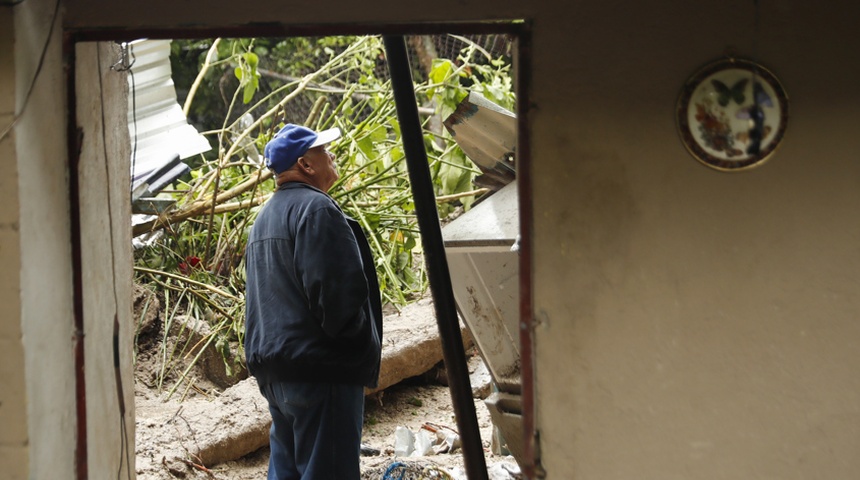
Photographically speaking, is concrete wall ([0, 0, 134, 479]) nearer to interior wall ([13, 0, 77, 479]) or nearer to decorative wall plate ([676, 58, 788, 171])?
interior wall ([13, 0, 77, 479])

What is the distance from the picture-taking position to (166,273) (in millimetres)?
5312

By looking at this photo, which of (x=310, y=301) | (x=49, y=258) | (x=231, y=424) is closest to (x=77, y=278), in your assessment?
(x=49, y=258)

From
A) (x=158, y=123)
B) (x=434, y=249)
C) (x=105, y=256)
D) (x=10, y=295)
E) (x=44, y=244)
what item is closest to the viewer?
(x=10, y=295)

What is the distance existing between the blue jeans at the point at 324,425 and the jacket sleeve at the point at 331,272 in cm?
26

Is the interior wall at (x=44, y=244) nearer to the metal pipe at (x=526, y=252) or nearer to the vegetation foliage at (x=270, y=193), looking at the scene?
the metal pipe at (x=526, y=252)

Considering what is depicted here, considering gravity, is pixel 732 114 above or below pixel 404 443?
above

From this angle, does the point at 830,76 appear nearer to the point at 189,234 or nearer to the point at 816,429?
the point at 816,429

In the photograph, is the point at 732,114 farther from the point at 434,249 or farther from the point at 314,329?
the point at 314,329

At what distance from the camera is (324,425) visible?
10.8ft

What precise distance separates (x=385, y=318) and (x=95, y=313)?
3670 mm

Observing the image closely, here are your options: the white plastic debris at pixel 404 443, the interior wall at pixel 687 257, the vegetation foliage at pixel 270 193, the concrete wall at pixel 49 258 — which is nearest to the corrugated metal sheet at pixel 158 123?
the vegetation foliage at pixel 270 193

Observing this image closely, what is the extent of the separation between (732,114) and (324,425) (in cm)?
193

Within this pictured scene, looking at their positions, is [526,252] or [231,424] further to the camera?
[231,424]

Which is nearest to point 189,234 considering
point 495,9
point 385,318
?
point 385,318
